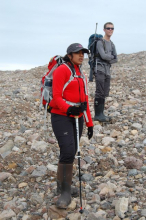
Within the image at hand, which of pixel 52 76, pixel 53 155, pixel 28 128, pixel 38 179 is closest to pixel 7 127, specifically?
pixel 28 128

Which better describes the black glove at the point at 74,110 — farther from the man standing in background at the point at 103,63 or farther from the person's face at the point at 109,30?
the person's face at the point at 109,30

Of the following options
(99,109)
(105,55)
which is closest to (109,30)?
(105,55)

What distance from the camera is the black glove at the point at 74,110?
4.23m

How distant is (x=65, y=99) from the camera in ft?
14.5

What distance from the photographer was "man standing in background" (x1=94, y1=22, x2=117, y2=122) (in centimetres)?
798

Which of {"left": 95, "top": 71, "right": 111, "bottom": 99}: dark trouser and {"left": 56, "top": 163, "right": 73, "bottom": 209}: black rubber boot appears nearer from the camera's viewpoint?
{"left": 56, "top": 163, "right": 73, "bottom": 209}: black rubber boot

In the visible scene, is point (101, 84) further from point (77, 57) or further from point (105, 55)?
point (77, 57)

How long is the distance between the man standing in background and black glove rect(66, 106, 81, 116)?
4.04m

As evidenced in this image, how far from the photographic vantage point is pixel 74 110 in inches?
168

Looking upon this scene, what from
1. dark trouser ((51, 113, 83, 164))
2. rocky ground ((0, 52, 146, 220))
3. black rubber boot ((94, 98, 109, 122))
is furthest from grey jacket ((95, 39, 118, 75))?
dark trouser ((51, 113, 83, 164))

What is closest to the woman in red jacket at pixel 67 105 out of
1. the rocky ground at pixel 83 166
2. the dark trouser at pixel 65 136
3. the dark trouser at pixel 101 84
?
the dark trouser at pixel 65 136

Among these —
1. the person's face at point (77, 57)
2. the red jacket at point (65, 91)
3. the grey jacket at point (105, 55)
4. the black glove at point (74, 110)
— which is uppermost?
the grey jacket at point (105, 55)

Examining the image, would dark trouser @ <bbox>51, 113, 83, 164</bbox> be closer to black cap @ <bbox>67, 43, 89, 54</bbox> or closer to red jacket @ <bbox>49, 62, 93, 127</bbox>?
red jacket @ <bbox>49, 62, 93, 127</bbox>

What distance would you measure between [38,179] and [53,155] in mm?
1144
